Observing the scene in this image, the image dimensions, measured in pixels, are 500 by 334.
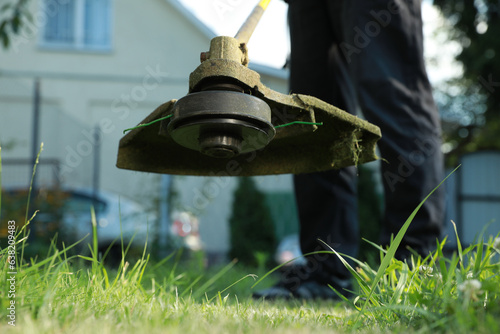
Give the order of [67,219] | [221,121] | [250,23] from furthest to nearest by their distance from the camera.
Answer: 1. [67,219]
2. [250,23]
3. [221,121]

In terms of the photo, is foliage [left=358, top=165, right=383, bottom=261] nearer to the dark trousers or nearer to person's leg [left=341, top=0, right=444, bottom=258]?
the dark trousers

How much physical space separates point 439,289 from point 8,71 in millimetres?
11664

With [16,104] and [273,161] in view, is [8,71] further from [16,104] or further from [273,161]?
[273,161]

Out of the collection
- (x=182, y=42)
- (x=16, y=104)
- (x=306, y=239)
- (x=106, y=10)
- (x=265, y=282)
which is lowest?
(x=265, y=282)

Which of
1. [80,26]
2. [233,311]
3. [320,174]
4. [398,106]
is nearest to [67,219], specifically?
[320,174]

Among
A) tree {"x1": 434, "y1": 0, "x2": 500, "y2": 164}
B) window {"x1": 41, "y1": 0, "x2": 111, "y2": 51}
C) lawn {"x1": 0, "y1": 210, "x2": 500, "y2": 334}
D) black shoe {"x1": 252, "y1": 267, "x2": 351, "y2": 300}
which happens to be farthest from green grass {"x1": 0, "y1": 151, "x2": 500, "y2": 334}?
window {"x1": 41, "y1": 0, "x2": 111, "y2": 51}

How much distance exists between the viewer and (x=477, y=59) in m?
9.44

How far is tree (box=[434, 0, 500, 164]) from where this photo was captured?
950 cm

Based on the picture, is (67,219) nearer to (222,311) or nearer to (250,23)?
(250,23)

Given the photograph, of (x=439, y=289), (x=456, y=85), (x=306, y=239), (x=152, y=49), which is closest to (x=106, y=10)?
(x=152, y=49)

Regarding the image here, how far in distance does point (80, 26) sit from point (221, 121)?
1123 centimetres

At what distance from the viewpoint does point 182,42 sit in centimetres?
1094

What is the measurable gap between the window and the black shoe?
10167 millimetres

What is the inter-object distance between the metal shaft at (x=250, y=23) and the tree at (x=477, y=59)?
9.09 meters
